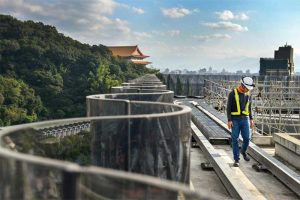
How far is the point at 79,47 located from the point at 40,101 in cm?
2212

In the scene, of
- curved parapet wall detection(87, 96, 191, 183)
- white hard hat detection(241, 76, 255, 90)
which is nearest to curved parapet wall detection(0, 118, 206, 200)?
curved parapet wall detection(87, 96, 191, 183)

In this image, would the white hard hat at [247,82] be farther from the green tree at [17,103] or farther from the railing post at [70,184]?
the green tree at [17,103]

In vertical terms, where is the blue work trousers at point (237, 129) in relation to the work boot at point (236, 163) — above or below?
above

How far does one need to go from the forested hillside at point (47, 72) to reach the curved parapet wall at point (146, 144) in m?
52.1

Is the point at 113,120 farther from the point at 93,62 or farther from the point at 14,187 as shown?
the point at 93,62

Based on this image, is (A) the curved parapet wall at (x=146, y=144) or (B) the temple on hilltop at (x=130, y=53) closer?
(A) the curved parapet wall at (x=146, y=144)

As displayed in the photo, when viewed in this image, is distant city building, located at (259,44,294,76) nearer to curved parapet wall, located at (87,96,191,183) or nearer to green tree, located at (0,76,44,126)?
green tree, located at (0,76,44,126)

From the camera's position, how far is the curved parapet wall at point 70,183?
2.37 m

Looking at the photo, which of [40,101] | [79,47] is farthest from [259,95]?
[79,47]

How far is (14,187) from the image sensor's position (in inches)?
104

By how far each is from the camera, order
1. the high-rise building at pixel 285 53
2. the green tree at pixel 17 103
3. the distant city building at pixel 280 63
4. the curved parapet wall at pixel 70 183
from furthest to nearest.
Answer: the green tree at pixel 17 103 → the high-rise building at pixel 285 53 → the distant city building at pixel 280 63 → the curved parapet wall at pixel 70 183

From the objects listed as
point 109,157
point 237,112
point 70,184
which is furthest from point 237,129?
point 70,184

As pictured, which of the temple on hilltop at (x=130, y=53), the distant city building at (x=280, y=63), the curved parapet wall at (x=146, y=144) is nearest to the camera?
the curved parapet wall at (x=146, y=144)

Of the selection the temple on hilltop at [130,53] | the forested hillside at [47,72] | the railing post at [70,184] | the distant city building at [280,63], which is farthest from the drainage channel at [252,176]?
the temple on hilltop at [130,53]
